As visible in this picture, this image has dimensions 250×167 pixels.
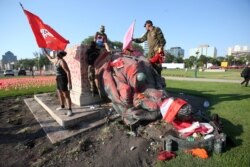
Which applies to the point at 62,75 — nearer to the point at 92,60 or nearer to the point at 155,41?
the point at 92,60

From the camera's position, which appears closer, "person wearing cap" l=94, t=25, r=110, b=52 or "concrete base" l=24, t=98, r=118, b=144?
"concrete base" l=24, t=98, r=118, b=144

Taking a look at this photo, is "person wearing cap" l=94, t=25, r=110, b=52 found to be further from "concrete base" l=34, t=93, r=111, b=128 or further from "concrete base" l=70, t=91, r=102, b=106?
"concrete base" l=34, t=93, r=111, b=128

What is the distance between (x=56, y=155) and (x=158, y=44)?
485 cm

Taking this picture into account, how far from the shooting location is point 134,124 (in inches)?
207

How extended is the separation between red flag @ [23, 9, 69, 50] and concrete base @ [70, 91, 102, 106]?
5.09 ft

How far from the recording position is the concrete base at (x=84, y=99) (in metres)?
6.63

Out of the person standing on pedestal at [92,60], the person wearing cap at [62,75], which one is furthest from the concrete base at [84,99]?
the person wearing cap at [62,75]

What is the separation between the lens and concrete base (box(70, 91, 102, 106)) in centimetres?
663

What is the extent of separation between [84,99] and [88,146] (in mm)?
2218

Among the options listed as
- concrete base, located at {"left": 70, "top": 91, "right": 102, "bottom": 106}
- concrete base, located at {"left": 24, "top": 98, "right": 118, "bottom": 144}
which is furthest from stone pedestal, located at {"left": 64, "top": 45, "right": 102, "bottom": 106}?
concrete base, located at {"left": 24, "top": 98, "right": 118, "bottom": 144}

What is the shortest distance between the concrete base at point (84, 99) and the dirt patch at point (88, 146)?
1377 millimetres

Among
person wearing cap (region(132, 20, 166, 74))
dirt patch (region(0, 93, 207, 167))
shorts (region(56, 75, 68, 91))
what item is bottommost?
dirt patch (region(0, 93, 207, 167))

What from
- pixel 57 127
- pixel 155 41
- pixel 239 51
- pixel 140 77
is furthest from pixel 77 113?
pixel 239 51

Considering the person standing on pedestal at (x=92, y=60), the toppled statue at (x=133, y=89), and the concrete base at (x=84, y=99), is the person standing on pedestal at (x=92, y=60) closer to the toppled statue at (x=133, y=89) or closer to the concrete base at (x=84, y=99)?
the toppled statue at (x=133, y=89)
